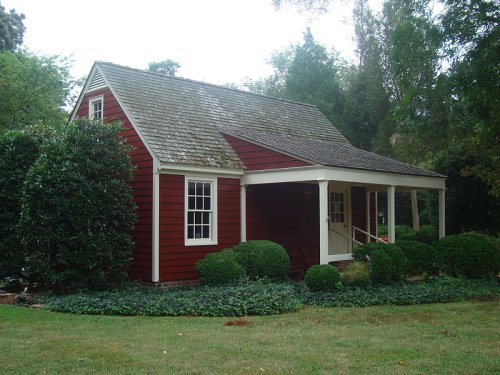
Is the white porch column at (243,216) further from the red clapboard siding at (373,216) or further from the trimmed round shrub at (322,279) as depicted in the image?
the red clapboard siding at (373,216)

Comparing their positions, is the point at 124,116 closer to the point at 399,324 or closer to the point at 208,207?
the point at 208,207

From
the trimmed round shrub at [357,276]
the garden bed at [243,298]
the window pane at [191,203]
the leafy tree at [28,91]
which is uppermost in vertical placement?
the leafy tree at [28,91]

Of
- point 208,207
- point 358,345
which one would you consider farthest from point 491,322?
point 208,207

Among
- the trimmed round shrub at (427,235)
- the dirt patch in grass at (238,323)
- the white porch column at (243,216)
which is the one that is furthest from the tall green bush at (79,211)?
the trimmed round shrub at (427,235)

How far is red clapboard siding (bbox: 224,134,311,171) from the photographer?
14405 mm

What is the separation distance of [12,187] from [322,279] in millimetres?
8342

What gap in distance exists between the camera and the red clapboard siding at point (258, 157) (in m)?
14.4

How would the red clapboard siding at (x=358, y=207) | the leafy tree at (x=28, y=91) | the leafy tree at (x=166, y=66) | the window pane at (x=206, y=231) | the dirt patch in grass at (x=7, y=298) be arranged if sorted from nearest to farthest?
the dirt patch in grass at (x=7, y=298) → the window pane at (x=206, y=231) → the red clapboard siding at (x=358, y=207) → the leafy tree at (x=28, y=91) → the leafy tree at (x=166, y=66)

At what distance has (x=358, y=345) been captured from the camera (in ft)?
24.9

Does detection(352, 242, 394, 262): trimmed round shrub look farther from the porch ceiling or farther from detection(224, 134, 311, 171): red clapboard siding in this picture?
detection(224, 134, 311, 171): red clapboard siding

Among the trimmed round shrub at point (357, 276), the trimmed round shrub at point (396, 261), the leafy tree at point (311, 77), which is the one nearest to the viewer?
the trimmed round shrub at point (357, 276)

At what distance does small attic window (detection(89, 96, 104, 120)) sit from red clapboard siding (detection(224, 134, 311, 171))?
3714 millimetres

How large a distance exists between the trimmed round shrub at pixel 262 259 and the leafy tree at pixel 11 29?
2816 centimetres

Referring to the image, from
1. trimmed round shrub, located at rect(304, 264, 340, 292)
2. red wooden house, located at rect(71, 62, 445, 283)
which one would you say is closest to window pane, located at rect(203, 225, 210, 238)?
red wooden house, located at rect(71, 62, 445, 283)
